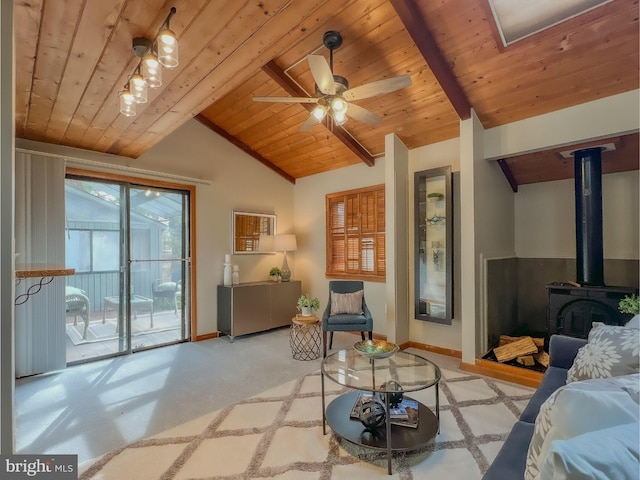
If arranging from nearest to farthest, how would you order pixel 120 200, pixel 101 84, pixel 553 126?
pixel 101 84 < pixel 553 126 < pixel 120 200

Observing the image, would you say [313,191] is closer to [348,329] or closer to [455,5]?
[348,329]

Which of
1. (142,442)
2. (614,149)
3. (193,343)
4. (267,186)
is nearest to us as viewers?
(142,442)

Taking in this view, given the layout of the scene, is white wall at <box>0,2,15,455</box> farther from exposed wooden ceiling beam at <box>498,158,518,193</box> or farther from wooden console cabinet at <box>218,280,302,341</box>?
exposed wooden ceiling beam at <box>498,158,518,193</box>

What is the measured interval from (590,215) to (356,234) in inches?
105

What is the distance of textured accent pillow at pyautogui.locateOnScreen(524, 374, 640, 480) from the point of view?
3.01 feet

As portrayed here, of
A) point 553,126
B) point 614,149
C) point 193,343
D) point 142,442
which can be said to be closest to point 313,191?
point 193,343

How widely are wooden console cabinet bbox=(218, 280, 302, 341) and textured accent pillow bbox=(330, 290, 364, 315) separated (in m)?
1.25

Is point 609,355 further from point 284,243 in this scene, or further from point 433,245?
point 284,243

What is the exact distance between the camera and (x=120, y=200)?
4.00 m

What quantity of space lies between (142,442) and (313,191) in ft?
13.3

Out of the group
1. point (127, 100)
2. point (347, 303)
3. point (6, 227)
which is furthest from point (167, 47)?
point (347, 303)

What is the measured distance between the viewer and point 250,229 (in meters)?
5.15

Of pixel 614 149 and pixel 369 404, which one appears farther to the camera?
pixel 614 149

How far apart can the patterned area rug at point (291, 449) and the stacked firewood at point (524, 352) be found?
546 mm
